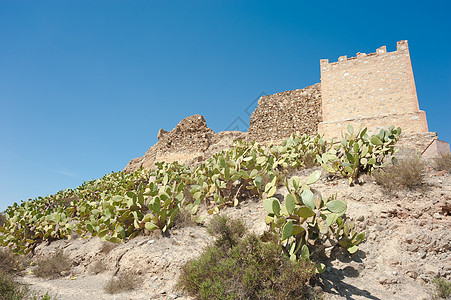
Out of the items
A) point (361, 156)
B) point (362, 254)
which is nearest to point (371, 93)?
point (361, 156)

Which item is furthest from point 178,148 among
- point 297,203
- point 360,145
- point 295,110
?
point 297,203

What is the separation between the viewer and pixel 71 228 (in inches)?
279

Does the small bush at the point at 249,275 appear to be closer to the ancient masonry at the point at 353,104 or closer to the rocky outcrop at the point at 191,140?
the ancient masonry at the point at 353,104

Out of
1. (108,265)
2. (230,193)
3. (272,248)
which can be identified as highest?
(230,193)

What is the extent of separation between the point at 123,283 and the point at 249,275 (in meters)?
1.95

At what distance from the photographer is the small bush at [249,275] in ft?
10.6

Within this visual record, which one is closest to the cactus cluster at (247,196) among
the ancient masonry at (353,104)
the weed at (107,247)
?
the weed at (107,247)

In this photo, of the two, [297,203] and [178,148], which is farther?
[178,148]

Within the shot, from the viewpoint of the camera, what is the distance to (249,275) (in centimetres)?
331

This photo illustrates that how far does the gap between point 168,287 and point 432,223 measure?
12.8ft

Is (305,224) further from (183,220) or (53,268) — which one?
(53,268)

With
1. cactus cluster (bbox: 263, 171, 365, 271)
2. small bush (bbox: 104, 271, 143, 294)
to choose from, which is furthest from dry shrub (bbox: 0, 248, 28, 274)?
cactus cluster (bbox: 263, 171, 365, 271)

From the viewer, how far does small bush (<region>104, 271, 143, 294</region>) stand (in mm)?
4055

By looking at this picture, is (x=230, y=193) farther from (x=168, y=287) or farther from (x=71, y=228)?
(x=71, y=228)
